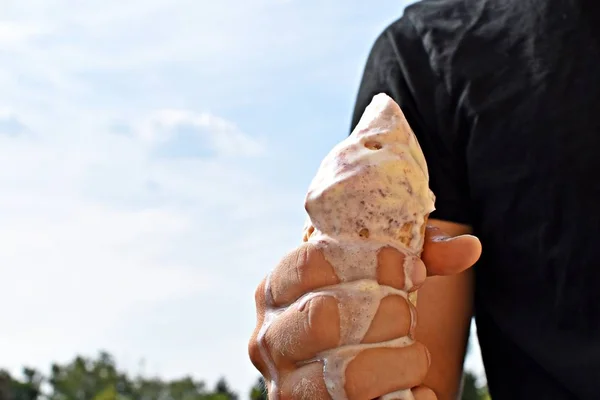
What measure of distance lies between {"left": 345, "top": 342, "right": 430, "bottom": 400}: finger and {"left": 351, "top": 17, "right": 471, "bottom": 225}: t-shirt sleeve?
20.9 inches

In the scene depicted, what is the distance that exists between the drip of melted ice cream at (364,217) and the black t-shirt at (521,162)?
1.28 ft

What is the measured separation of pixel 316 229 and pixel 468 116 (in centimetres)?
53

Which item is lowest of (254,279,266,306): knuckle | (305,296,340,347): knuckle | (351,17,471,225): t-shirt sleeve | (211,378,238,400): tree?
(211,378,238,400): tree

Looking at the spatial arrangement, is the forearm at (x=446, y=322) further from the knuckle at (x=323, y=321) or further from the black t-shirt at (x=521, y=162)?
the knuckle at (x=323, y=321)

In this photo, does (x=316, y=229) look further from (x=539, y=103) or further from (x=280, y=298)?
(x=539, y=103)

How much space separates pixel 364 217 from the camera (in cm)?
97

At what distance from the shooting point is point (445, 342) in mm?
1430

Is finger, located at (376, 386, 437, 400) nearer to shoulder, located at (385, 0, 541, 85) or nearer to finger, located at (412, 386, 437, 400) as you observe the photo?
finger, located at (412, 386, 437, 400)

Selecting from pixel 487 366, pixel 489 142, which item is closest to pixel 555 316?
pixel 487 366

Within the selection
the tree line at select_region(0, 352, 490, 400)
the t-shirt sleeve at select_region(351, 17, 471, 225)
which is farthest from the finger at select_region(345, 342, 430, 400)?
the tree line at select_region(0, 352, 490, 400)

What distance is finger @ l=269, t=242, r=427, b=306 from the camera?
952 mm

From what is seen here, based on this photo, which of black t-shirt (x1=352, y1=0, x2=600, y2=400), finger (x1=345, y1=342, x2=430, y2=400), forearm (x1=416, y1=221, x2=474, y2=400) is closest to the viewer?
finger (x1=345, y1=342, x2=430, y2=400)

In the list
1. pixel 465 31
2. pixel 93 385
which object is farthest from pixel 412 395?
pixel 93 385

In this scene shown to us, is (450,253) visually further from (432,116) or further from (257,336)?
(432,116)
